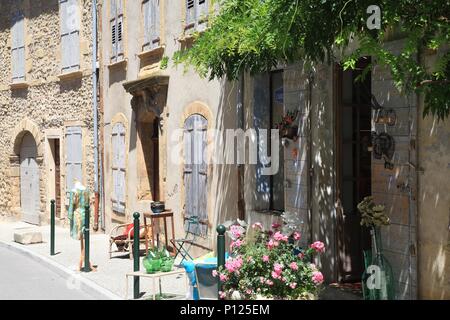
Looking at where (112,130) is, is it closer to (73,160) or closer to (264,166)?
(73,160)

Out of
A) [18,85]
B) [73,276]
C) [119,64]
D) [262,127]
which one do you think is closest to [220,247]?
[262,127]

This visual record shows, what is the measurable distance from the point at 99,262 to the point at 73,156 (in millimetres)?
5631

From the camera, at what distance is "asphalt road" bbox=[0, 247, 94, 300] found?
27.9 feet

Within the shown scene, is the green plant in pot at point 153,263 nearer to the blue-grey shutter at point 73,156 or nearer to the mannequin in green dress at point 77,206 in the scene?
the mannequin in green dress at point 77,206

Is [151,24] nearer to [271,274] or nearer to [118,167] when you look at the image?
[118,167]

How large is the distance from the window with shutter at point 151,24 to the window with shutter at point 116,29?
1.18m

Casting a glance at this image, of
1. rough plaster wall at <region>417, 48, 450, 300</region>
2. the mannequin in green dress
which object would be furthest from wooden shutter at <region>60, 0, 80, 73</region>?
rough plaster wall at <region>417, 48, 450, 300</region>

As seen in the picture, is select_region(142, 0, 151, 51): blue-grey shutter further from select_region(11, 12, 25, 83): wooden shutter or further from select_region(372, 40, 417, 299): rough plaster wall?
select_region(11, 12, 25, 83): wooden shutter

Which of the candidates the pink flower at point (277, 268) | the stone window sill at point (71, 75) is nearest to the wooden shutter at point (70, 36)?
the stone window sill at point (71, 75)

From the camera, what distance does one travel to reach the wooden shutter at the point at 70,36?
16.0 meters

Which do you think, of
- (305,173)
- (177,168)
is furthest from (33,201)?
(305,173)

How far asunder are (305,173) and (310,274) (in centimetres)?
225

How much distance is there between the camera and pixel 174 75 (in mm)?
11609

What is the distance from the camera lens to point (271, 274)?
6.14 metres
